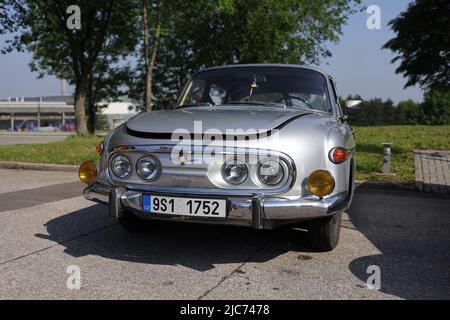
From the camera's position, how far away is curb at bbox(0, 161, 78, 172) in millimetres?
9367

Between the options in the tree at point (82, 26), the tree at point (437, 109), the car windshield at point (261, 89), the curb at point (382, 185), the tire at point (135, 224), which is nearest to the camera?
the tire at point (135, 224)

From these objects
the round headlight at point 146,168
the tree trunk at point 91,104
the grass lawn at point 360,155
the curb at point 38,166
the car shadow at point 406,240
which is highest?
the tree trunk at point 91,104

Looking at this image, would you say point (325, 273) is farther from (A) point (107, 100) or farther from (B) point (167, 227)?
(A) point (107, 100)

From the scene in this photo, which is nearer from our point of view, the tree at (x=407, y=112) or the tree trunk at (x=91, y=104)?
the tree trunk at (x=91, y=104)

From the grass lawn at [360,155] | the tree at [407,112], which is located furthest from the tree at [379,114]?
the grass lawn at [360,155]

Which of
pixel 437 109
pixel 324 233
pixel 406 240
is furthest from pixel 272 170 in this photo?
pixel 437 109

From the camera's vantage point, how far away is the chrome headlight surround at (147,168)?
11.3ft

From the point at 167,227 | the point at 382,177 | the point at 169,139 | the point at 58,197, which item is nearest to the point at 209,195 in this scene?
the point at 169,139

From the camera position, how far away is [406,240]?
4301 millimetres

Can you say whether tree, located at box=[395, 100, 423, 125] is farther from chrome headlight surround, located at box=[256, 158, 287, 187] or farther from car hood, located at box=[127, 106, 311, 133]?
chrome headlight surround, located at box=[256, 158, 287, 187]

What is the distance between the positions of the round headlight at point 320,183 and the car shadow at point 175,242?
0.81 metres

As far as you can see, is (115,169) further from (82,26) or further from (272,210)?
(82,26)

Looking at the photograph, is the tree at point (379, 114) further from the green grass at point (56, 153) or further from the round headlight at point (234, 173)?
the round headlight at point (234, 173)

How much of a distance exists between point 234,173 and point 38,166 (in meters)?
7.59
